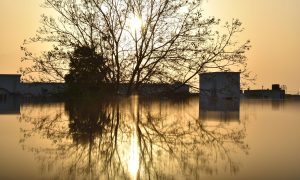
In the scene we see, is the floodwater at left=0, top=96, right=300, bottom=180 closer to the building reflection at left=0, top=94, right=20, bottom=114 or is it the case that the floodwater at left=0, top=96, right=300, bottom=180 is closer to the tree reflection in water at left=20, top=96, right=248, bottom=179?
the tree reflection in water at left=20, top=96, right=248, bottom=179

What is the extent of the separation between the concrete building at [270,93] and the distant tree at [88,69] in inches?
2384

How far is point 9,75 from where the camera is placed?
71.8 metres

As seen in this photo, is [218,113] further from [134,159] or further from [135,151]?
[134,159]

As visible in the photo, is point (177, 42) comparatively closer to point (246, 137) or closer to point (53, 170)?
point (246, 137)

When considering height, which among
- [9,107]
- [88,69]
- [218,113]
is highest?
[88,69]

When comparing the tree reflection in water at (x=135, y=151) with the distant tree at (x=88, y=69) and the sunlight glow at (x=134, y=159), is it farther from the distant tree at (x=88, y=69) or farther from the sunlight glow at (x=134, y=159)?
the distant tree at (x=88, y=69)

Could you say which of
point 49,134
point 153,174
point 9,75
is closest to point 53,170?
point 153,174

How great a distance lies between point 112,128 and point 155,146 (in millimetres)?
3607

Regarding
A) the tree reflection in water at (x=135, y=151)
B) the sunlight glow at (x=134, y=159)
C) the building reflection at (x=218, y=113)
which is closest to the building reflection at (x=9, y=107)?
the building reflection at (x=218, y=113)

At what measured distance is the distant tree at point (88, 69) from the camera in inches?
815

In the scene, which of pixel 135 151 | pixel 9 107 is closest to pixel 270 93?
pixel 9 107

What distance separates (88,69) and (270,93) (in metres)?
65.0

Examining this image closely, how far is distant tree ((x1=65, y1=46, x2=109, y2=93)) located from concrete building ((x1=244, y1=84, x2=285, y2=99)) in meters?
60.6

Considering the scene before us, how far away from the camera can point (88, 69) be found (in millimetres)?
21375
